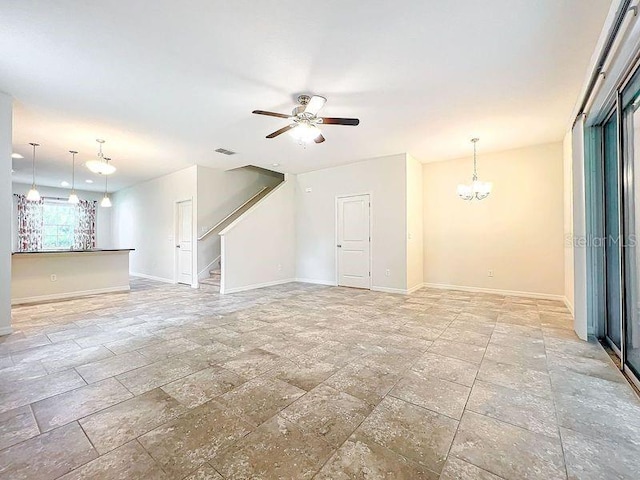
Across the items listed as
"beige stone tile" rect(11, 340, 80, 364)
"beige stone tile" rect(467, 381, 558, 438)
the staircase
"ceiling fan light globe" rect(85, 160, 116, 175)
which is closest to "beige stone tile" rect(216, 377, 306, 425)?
"beige stone tile" rect(467, 381, 558, 438)

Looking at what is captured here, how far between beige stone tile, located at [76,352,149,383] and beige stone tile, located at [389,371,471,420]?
2.28 m

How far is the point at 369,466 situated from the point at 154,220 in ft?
27.8

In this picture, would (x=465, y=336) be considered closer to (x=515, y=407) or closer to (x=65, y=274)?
(x=515, y=407)

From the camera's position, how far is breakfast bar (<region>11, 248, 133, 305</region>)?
5.17 m

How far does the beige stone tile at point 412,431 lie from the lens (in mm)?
1491

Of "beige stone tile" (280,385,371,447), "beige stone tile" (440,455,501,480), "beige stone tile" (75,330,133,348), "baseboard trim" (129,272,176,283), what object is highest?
"baseboard trim" (129,272,176,283)

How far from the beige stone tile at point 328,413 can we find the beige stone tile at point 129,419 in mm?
779

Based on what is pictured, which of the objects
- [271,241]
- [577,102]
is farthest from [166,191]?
[577,102]

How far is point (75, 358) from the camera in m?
2.74

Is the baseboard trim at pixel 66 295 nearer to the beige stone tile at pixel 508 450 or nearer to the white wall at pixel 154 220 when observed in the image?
the white wall at pixel 154 220

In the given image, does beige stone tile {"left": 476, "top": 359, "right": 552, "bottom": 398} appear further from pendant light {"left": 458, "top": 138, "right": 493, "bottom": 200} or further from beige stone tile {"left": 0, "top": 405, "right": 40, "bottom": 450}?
pendant light {"left": 458, "top": 138, "right": 493, "bottom": 200}

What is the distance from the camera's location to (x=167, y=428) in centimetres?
170

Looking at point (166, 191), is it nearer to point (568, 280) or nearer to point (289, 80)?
point (289, 80)

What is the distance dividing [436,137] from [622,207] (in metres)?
2.75
